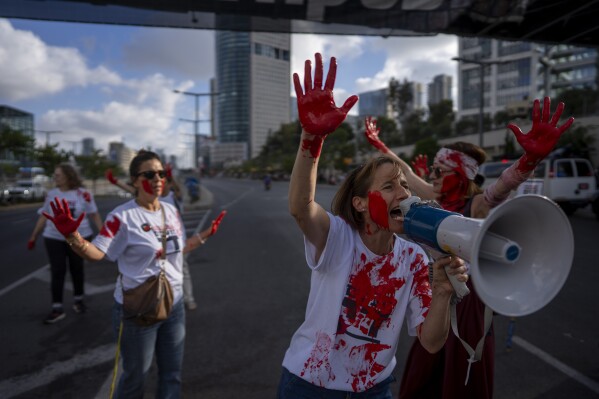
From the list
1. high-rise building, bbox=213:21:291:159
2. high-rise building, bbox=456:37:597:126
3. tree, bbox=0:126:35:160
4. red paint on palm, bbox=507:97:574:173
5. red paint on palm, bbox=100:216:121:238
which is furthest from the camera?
high-rise building, bbox=213:21:291:159

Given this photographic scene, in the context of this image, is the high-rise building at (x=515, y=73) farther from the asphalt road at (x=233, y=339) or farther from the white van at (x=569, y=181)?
the asphalt road at (x=233, y=339)

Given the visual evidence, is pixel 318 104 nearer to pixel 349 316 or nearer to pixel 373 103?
pixel 349 316

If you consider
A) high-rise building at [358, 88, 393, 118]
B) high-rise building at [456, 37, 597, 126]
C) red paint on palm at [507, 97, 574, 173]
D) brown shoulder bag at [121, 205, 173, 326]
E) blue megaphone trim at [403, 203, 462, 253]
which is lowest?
brown shoulder bag at [121, 205, 173, 326]

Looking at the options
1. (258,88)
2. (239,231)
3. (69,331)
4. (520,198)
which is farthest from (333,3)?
(258,88)

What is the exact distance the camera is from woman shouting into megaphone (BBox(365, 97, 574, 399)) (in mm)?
1907

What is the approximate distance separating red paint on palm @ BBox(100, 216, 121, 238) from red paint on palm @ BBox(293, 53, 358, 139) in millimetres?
1724

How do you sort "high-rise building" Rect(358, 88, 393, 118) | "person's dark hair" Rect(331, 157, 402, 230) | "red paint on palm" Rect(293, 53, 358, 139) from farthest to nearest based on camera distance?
"high-rise building" Rect(358, 88, 393, 118) < "person's dark hair" Rect(331, 157, 402, 230) < "red paint on palm" Rect(293, 53, 358, 139)

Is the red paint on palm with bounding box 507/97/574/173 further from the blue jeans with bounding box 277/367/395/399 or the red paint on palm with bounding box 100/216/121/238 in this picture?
the red paint on palm with bounding box 100/216/121/238

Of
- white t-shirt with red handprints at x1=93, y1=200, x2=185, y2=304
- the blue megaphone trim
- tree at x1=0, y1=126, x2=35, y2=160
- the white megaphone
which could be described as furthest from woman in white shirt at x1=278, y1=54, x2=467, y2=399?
tree at x1=0, y1=126, x2=35, y2=160

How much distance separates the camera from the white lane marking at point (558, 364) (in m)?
3.16

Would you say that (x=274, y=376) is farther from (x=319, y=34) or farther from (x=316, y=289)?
(x=319, y=34)

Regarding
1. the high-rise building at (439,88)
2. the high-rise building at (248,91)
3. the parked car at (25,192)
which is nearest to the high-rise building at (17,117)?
the high-rise building at (248,91)

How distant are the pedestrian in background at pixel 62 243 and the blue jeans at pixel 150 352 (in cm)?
266

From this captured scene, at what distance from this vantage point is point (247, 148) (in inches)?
6117
